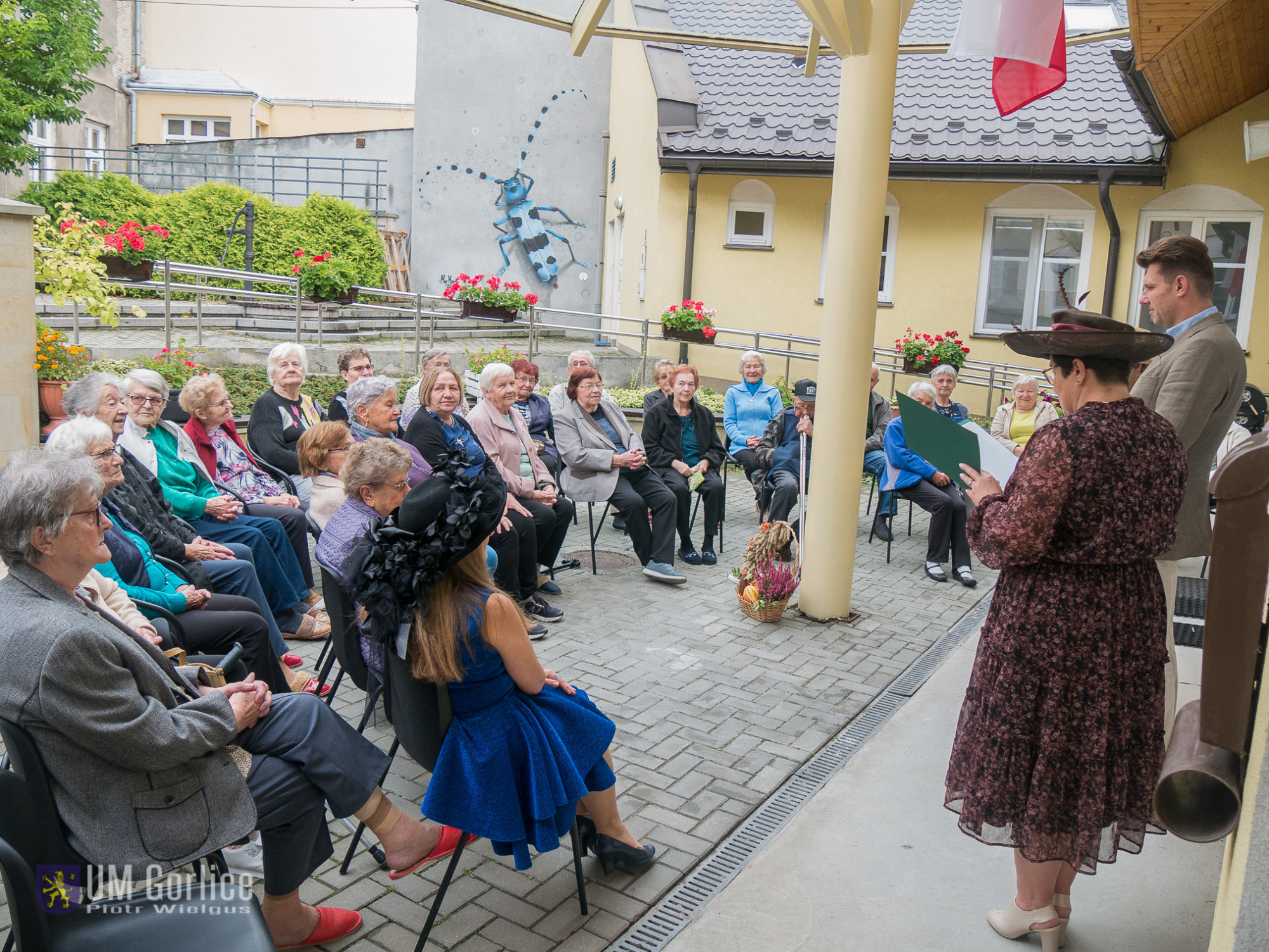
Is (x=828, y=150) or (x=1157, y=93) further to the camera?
(x=828, y=150)

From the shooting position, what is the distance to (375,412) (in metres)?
5.92

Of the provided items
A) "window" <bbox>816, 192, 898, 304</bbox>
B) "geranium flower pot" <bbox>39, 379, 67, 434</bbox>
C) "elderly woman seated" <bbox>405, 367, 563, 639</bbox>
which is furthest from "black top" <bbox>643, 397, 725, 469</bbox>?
"window" <bbox>816, 192, 898, 304</bbox>

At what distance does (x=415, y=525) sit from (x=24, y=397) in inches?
171

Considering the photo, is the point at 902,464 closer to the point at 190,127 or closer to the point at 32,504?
the point at 32,504

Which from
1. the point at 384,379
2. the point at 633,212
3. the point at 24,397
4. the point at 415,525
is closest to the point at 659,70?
the point at 633,212

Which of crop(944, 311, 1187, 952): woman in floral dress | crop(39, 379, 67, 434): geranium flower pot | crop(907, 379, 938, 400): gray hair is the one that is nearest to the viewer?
crop(944, 311, 1187, 952): woman in floral dress

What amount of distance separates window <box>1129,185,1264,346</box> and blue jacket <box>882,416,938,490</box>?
6.40 metres

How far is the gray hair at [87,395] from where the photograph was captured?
4.79 meters

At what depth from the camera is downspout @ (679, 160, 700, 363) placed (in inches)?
530

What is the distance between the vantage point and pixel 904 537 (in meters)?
8.83

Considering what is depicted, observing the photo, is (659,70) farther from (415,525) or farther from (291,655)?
(415,525)

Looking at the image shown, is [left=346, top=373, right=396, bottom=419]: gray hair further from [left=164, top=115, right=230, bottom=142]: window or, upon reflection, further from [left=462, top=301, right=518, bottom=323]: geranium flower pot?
[left=164, top=115, right=230, bottom=142]: window

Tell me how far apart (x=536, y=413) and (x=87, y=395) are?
146 inches

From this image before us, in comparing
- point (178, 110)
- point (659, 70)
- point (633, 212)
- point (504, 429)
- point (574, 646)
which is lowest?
point (574, 646)
